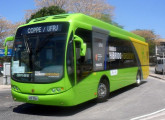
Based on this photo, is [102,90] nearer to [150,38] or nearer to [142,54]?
[142,54]

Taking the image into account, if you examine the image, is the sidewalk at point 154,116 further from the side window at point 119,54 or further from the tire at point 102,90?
the side window at point 119,54

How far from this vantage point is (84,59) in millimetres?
7383

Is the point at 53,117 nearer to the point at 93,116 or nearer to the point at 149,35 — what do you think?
the point at 93,116

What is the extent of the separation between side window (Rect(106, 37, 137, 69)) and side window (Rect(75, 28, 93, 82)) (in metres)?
1.65

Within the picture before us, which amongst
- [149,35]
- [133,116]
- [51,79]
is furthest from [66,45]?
[149,35]

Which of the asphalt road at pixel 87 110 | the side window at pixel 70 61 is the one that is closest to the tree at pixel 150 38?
the asphalt road at pixel 87 110

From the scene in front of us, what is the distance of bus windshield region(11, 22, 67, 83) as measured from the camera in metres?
6.56

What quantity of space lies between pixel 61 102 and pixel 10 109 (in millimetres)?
2391

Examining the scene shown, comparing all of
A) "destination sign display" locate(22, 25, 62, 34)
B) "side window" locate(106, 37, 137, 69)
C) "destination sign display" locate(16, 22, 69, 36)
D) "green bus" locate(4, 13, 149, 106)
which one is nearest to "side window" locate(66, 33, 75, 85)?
"green bus" locate(4, 13, 149, 106)

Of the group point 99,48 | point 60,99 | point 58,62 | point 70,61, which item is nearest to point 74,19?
point 70,61

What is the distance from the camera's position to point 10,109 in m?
7.82

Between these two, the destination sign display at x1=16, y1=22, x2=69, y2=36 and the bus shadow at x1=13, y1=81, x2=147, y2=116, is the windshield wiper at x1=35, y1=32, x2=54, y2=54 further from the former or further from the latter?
the bus shadow at x1=13, y1=81, x2=147, y2=116

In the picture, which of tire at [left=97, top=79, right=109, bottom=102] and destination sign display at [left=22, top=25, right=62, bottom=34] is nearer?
destination sign display at [left=22, top=25, right=62, bottom=34]

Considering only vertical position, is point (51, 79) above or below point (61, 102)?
above
